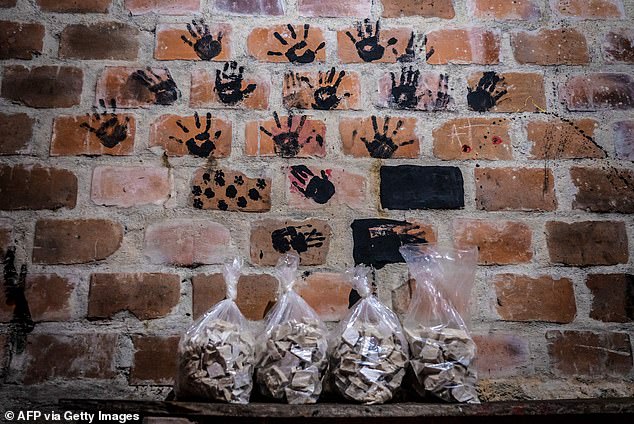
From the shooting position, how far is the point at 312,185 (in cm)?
105

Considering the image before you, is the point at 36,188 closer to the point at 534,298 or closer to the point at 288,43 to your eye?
the point at 288,43

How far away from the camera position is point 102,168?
3.43 feet

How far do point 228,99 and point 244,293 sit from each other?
0.38 m

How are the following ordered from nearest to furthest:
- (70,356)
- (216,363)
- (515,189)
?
(216,363) < (70,356) < (515,189)

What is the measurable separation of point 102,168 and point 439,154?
643 mm

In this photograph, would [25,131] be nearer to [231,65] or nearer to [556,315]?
[231,65]

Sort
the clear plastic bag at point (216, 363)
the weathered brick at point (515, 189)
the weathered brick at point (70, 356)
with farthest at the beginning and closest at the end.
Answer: the weathered brick at point (515, 189), the weathered brick at point (70, 356), the clear plastic bag at point (216, 363)

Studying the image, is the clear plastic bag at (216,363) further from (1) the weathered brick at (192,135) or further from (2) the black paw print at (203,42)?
(2) the black paw print at (203,42)

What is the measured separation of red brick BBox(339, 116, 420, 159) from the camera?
107cm

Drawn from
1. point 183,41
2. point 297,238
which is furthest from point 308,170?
point 183,41

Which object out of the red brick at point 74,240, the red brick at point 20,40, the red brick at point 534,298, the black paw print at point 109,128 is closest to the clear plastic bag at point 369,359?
the red brick at point 534,298

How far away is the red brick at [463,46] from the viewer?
1.12 metres

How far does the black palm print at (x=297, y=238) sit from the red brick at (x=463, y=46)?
16.7 inches

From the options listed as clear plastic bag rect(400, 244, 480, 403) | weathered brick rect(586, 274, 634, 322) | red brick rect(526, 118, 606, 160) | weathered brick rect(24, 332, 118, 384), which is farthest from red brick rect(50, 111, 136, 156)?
weathered brick rect(586, 274, 634, 322)
